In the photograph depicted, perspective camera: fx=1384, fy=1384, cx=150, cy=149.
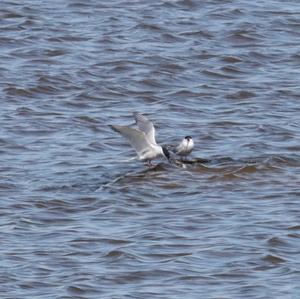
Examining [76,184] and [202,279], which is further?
[76,184]

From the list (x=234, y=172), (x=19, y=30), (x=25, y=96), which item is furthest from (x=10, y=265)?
(x=19, y=30)

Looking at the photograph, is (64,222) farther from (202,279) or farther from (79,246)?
(202,279)

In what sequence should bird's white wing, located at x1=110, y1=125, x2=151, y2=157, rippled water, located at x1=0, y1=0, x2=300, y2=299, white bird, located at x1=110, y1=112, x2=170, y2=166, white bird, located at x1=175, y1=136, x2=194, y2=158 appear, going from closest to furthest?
rippled water, located at x1=0, y1=0, x2=300, y2=299 < bird's white wing, located at x1=110, y1=125, x2=151, y2=157 < white bird, located at x1=110, y1=112, x2=170, y2=166 < white bird, located at x1=175, y1=136, x2=194, y2=158

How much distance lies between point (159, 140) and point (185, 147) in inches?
48.3

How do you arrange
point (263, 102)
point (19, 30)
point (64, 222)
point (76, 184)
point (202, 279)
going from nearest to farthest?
point (202, 279) → point (64, 222) → point (76, 184) → point (263, 102) → point (19, 30)

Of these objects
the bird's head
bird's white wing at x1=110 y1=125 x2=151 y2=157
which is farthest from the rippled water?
bird's white wing at x1=110 y1=125 x2=151 y2=157

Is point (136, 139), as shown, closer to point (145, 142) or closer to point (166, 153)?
point (145, 142)

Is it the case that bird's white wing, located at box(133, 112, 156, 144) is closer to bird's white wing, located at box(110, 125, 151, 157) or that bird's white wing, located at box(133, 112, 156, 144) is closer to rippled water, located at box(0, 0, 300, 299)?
bird's white wing, located at box(110, 125, 151, 157)

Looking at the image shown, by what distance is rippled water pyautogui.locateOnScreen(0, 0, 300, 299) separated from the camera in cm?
953

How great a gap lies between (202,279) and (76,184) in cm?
293

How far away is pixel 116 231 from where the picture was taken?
34.4 ft

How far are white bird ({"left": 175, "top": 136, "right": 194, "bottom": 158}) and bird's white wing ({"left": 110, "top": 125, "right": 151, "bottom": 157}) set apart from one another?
1.01ft

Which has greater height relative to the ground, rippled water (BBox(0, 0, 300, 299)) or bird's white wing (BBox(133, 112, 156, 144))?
bird's white wing (BBox(133, 112, 156, 144))

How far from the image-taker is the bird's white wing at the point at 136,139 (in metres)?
12.1
